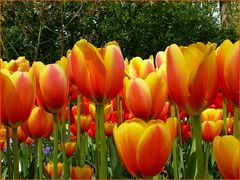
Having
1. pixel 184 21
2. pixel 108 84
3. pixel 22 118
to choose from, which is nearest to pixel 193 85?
pixel 108 84

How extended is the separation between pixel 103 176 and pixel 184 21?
31.8 feet

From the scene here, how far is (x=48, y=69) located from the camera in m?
1.21

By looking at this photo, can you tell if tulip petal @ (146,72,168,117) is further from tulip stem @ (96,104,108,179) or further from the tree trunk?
the tree trunk

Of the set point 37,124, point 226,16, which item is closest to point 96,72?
point 37,124

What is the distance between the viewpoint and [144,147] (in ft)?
2.93

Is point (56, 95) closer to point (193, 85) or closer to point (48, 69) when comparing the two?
point (48, 69)

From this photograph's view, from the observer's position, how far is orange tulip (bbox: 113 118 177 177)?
35.0 inches

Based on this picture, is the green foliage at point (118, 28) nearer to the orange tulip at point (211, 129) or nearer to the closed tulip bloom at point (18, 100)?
the orange tulip at point (211, 129)

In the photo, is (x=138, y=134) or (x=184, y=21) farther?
(x=184, y=21)


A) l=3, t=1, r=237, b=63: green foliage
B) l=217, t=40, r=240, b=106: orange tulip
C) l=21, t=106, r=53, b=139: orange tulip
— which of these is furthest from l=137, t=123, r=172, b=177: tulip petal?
l=3, t=1, r=237, b=63: green foliage

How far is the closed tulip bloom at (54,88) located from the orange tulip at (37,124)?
18 cm

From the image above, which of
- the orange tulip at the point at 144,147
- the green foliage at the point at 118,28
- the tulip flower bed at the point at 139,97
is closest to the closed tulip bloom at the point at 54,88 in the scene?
the tulip flower bed at the point at 139,97

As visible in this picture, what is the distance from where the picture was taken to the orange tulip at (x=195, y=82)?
92cm

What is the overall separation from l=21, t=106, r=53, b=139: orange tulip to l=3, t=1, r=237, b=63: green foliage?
697cm
